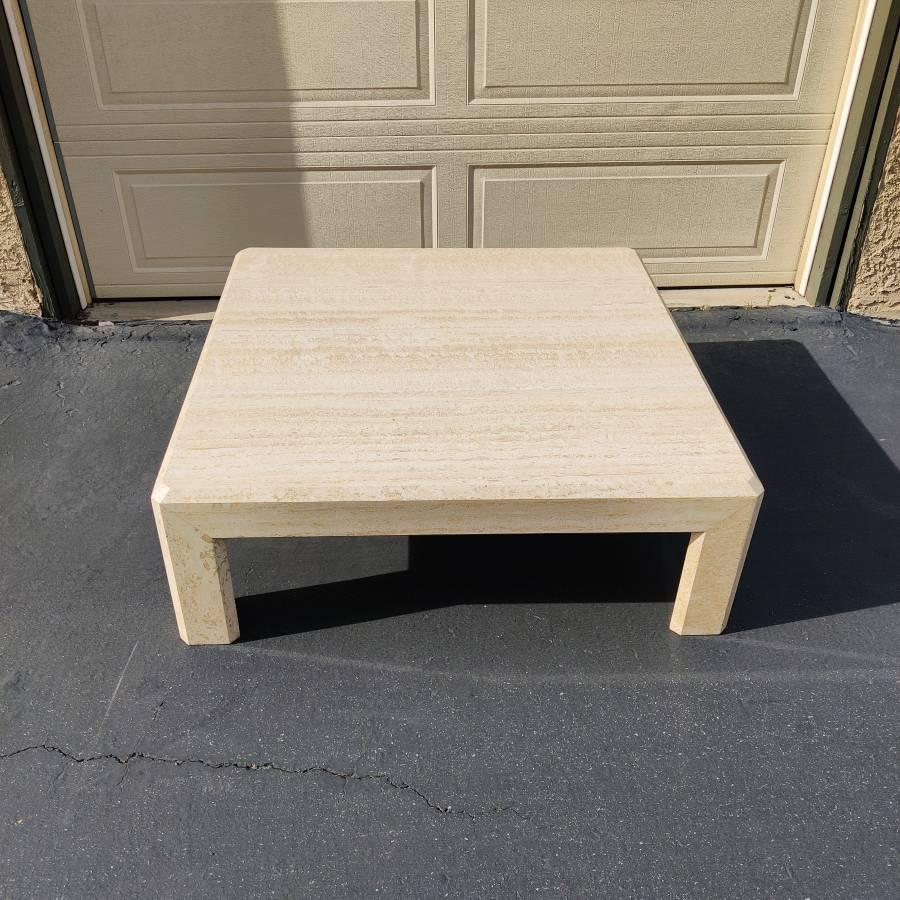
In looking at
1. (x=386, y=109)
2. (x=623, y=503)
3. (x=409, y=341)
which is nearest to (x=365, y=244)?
(x=386, y=109)

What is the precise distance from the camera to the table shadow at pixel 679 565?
199cm

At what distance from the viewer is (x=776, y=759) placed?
163cm

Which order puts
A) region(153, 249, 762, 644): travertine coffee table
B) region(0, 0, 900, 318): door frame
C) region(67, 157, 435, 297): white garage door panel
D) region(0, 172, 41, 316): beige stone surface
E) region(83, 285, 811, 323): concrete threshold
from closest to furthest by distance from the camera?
1. region(153, 249, 762, 644): travertine coffee table
2. region(0, 0, 900, 318): door frame
3. region(0, 172, 41, 316): beige stone surface
4. region(67, 157, 435, 297): white garage door panel
5. region(83, 285, 811, 323): concrete threshold

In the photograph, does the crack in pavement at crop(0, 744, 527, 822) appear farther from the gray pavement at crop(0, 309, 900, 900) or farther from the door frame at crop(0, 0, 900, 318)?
the door frame at crop(0, 0, 900, 318)

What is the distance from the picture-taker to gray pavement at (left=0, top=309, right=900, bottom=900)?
4.80 feet

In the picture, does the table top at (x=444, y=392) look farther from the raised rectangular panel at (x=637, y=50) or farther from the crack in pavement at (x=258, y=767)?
the raised rectangular panel at (x=637, y=50)

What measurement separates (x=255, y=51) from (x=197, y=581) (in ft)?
6.27

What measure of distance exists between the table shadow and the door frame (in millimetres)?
Result: 941

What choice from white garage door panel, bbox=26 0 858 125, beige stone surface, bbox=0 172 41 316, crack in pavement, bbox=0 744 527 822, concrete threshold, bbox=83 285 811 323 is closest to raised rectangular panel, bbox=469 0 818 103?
Answer: white garage door panel, bbox=26 0 858 125

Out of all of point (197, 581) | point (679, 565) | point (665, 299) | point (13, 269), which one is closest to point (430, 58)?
point (665, 299)

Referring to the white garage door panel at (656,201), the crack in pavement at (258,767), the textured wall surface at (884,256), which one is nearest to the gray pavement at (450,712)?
the crack in pavement at (258,767)

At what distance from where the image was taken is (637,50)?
2.90 metres

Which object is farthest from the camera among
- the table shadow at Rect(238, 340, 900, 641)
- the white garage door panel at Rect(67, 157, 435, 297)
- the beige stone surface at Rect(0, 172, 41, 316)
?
the white garage door panel at Rect(67, 157, 435, 297)

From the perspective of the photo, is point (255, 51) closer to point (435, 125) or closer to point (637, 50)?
point (435, 125)
